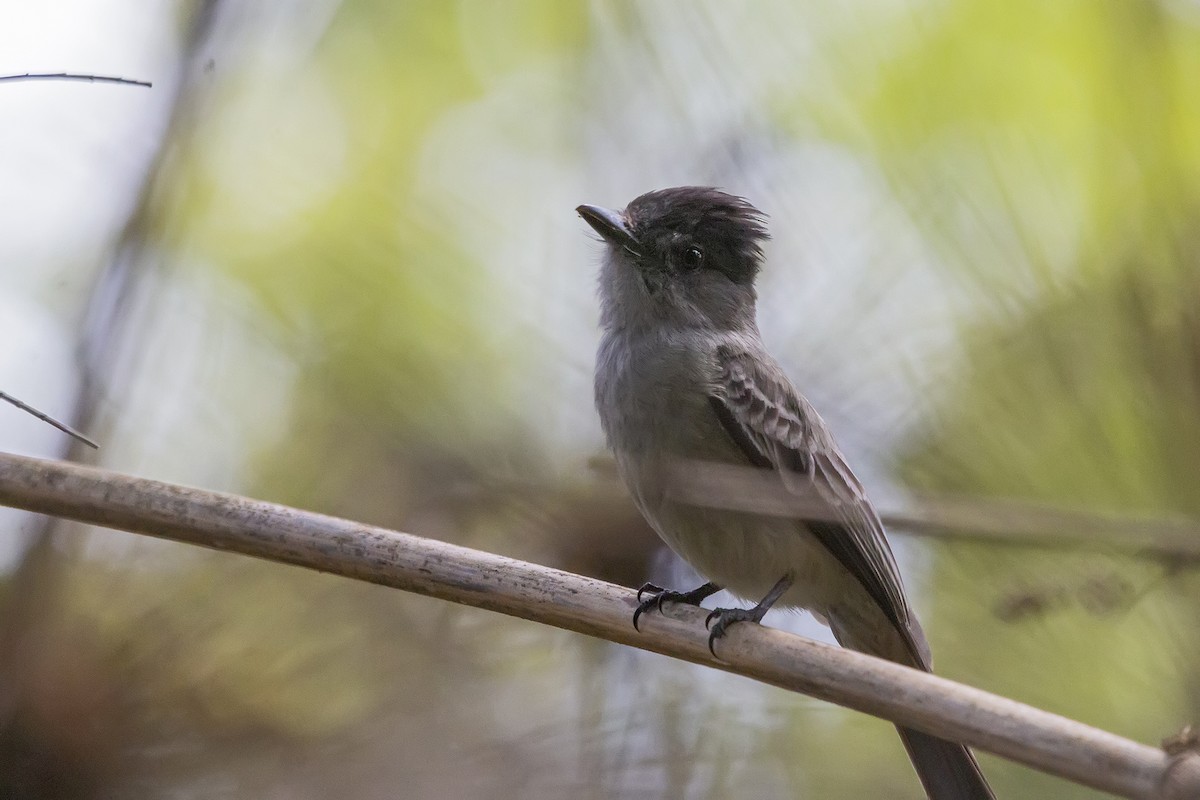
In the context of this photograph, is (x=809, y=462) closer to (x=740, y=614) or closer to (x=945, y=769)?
(x=740, y=614)

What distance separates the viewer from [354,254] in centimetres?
281

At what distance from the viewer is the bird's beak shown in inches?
122

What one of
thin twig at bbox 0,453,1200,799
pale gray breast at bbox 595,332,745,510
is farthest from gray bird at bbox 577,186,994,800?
thin twig at bbox 0,453,1200,799

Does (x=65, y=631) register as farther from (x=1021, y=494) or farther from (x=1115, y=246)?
(x=1115, y=246)

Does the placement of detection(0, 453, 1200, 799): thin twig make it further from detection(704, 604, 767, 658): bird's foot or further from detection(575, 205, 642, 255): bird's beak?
detection(575, 205, 642, 255): bird's beak

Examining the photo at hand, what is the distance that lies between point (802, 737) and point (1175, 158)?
5.11 feet

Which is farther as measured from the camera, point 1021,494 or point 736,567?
point 736,567

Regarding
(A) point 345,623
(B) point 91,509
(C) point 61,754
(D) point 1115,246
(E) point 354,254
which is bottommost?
(C) point 61,754

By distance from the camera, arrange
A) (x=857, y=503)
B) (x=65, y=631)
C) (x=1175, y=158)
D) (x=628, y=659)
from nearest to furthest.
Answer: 1. (x=65, y=631)
2. (x=1175, y=158)
3. (x=628, y=659)
4. (x=857, y=503)

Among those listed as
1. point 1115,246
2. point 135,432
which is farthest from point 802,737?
point 135,432

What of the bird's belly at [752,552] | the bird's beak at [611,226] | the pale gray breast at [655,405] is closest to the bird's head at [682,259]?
the bird's beak at [611,226]

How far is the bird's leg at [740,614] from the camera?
2.35 metres

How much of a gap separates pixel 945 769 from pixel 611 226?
5.67 ft

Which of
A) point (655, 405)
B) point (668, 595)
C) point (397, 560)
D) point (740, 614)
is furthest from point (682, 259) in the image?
point (397, 560)
